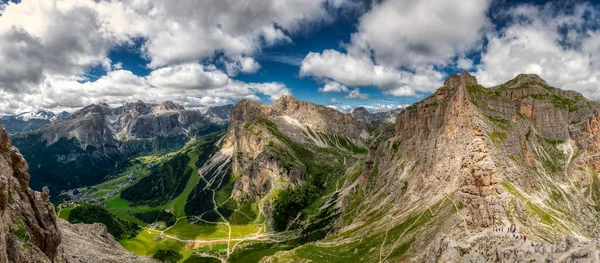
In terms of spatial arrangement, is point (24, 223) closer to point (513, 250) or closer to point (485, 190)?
point (513, 250)

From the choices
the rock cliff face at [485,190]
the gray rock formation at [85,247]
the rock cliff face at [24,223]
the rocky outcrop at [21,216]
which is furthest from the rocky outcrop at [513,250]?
the gray rock formation at [85,247]

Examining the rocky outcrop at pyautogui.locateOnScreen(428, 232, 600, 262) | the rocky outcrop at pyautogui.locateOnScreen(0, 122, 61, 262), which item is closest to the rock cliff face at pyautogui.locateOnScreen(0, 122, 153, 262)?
the rocky outcrop at pyautogui.locateOnScreen(0, 122, 61, 262)

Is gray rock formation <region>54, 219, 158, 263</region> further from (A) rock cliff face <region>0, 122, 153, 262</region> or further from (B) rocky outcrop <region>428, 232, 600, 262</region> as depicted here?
(B) rocky outcrop <region>428, 232, 600, 262</region>

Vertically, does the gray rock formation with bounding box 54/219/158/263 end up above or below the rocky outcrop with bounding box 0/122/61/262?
below

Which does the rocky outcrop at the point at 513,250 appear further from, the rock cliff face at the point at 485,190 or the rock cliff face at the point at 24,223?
the rock cliff face at the point at 24,223

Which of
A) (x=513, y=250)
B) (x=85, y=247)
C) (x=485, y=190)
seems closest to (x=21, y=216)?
(x=85, y=247)

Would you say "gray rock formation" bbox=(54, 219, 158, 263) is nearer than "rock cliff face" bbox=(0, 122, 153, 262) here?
No

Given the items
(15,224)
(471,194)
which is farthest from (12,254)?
(471,194)

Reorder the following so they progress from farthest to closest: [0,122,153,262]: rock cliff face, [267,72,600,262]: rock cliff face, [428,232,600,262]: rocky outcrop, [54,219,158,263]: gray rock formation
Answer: [267,72,600,262]: rock cliff face
[54,219,158,263]: gray rock formation
[0,122,153,262]: rock cliff face
[428,232,600,262]: rocky outcrop

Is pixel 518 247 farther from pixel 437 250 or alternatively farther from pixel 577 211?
pixel 577 211
